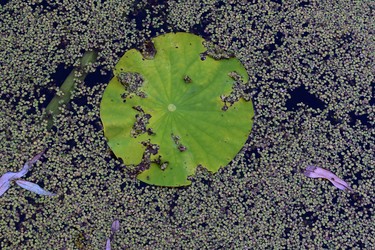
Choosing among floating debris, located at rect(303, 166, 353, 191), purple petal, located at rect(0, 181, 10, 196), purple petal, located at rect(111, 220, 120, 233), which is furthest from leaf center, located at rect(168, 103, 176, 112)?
purple petal, located at rect(0, 181, 10, 196)

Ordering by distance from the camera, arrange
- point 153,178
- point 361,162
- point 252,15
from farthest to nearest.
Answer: point 252,15, point 361,162, point 153,178

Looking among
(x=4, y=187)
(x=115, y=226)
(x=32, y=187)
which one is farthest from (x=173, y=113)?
(x=4, y=187)

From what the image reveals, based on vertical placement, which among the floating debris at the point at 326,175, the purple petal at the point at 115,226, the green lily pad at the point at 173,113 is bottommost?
the purple petal at the point at 115,226

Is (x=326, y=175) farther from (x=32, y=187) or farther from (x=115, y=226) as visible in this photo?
(x=32, y=187)

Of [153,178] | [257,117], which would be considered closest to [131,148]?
[153,178]

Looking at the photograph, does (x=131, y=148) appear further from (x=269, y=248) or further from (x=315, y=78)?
(x=315, y=78)

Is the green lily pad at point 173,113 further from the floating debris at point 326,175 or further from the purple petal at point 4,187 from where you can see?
the purple petal at point 4,187

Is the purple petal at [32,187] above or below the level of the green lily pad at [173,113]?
below

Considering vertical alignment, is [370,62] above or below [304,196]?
above

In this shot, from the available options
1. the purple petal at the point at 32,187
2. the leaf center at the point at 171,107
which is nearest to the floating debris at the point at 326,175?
the leaf center at the point at 171,107
